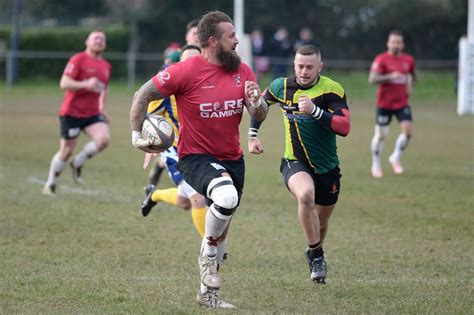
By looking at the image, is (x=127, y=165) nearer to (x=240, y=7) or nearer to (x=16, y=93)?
(x=240, y=7)

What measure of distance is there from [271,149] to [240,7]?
421 inches

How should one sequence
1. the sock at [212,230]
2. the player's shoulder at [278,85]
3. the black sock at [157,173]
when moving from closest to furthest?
the sock at [212,230], the player's shoulder at [278,85], the black sock at [157,173]

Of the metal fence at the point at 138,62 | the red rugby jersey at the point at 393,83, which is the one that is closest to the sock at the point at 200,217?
the red rugby jersey at the point at 393,83

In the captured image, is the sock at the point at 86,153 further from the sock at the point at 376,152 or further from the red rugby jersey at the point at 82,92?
the sock at the point at 376,152

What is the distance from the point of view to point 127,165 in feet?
47.6

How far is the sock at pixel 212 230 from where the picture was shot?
610 centimetres

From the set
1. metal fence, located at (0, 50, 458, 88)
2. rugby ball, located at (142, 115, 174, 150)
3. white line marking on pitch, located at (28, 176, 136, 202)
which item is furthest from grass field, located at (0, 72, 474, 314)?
metal fence, located at (0, 50, 458, 88)

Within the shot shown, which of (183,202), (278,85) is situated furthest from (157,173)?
(278,85)

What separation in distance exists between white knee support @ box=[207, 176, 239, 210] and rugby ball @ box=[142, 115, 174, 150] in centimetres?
44

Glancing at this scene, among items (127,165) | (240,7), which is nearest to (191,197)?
(127,165)

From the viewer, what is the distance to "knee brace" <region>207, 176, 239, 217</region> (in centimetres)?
598

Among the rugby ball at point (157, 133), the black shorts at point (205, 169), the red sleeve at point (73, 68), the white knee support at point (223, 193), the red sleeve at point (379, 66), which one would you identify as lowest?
the white knee support at point (223, 193)

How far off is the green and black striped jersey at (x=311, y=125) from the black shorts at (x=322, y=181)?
0.04m

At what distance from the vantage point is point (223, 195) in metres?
5.99
